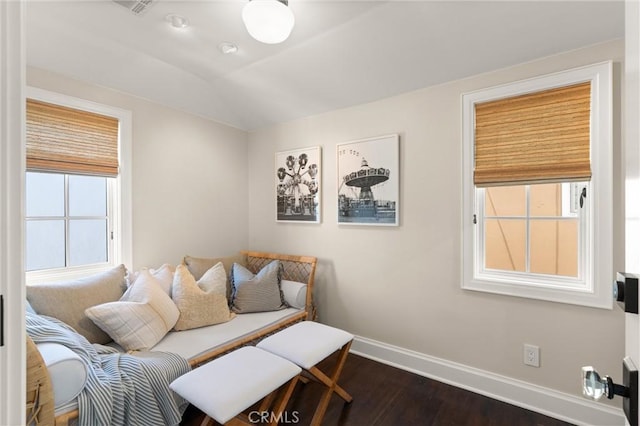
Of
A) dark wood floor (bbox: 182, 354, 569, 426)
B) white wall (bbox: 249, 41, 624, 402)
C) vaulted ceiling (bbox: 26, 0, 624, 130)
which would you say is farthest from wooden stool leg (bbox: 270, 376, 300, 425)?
vaulted ceiling (bbox: 26, 0, 624, 130)

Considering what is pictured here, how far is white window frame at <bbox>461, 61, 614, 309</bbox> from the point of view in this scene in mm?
1755

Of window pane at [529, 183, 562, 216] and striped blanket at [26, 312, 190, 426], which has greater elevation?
window pane at [529, 183, 562, 216]

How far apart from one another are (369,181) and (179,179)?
6.03ft

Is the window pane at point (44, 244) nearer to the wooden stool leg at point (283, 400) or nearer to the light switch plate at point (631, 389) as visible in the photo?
the wooden stool leg at point (283, 400)

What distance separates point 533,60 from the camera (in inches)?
78.1

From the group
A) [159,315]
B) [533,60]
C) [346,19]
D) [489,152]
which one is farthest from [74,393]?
[533,60]

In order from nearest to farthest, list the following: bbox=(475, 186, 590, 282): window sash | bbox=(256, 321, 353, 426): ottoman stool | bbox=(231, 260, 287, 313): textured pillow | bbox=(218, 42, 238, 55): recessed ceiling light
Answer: bbox=(256, 321, 353, 426): ottoman stool → bbox=(475, 186, 590, 282): window sash → bbox=(218, 42, 238, 55): recessed ceiling light → bbox=(231, 260, 287, 313): textured pillow

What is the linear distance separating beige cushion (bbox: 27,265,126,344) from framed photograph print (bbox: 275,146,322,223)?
5.46 ft

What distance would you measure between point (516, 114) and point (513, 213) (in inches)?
27.7

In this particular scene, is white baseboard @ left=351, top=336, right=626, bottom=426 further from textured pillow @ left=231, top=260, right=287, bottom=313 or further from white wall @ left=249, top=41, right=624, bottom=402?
textured pillow @ left=231, top=260, right=287, bottom=313

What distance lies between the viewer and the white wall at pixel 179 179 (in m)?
2.59

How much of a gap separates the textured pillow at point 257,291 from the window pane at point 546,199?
2.15 m

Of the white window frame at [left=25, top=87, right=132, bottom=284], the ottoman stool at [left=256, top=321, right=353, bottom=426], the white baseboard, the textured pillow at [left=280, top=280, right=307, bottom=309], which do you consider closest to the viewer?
the ottoman stool at [left=256, top=321, right=353, bottom=426]

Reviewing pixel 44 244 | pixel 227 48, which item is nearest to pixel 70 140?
pixel 44 244
